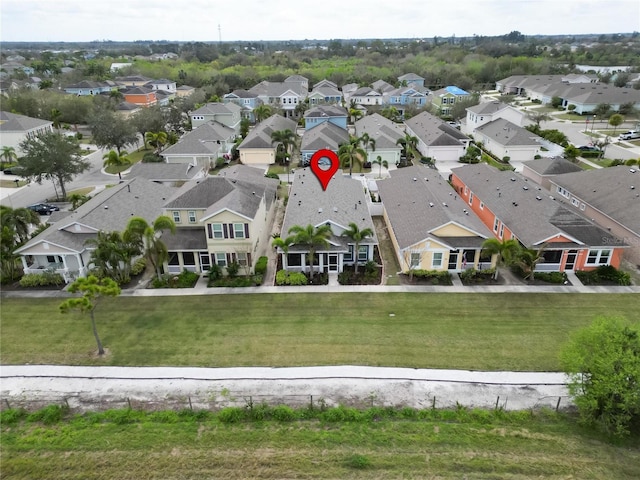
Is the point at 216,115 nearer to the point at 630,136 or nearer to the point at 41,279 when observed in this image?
the point at 41,279

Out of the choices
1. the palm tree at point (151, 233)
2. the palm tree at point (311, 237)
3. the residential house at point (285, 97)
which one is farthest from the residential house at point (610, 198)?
the residential house at point (285, 97)

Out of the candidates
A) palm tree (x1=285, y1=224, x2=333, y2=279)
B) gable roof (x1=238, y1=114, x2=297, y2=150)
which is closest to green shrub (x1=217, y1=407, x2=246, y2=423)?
palm tree (x1=285, y1=224, x2=333, y2=279)

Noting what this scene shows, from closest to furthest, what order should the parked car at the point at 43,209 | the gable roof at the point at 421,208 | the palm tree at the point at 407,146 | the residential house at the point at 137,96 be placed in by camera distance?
the gable roof at the point at 421,208, the parked car at the point at 43,209, the palm tree at the point at 407,146, the residential house at the point at 137,96

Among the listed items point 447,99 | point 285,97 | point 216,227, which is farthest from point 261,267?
point 447,99

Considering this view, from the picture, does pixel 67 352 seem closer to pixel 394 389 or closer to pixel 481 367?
pixel 394 389

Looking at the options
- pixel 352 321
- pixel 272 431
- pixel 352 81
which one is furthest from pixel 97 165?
pixel 352 81

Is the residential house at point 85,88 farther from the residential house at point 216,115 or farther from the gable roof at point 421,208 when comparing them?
the gable roof at point 421,208
